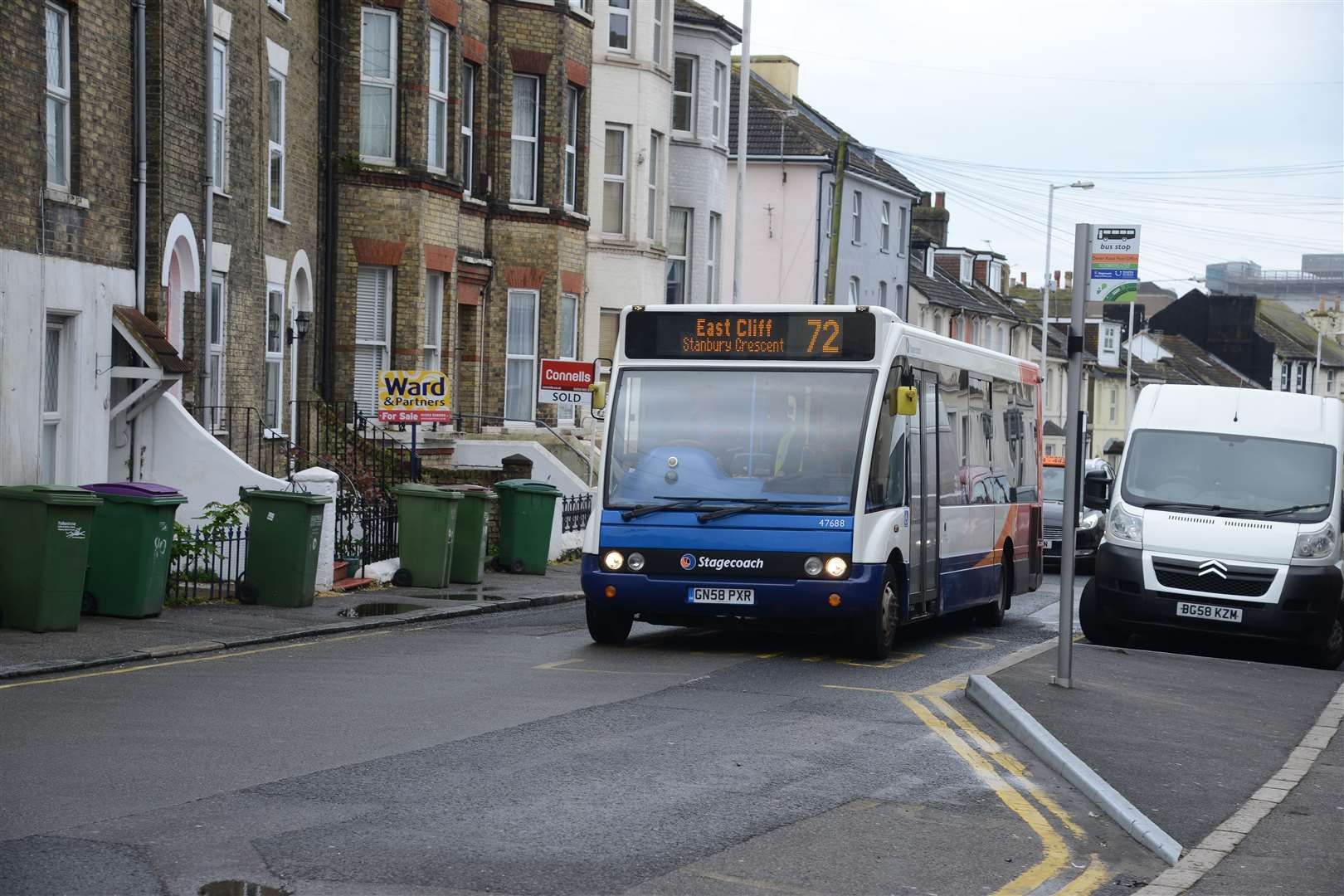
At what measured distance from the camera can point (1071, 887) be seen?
6867mm

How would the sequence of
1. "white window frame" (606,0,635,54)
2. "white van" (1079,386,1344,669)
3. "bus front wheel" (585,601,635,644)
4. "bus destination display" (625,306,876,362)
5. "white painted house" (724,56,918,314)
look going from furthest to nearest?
1. "white painted house" (724,56,918,314)
2. "white window frame" (606,0,635,54)
3. "white van" (1079,386,1344,669)
4. "bus front wheel" (585,601,635,644)
5. "bus destination display" (625,306,876,362)

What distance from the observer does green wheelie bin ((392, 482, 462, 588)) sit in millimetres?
19875

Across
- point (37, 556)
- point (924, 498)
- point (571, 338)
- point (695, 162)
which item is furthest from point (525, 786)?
point (695, 162)

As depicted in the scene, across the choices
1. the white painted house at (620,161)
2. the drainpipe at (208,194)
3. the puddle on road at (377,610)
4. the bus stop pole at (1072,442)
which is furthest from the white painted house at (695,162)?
the bus stop pole at (1072,442)

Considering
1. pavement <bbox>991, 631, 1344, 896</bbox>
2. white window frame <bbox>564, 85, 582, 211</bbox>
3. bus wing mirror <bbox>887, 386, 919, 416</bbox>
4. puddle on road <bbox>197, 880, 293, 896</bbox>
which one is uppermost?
white window frame <bbox>564, 85, 582, 211</bbox>

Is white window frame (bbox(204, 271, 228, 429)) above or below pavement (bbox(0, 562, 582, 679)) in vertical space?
above

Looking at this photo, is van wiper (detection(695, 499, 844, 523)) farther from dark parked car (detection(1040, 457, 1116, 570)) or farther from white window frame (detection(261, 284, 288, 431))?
dark parked car (detection(1040, 457, 1116, 570))

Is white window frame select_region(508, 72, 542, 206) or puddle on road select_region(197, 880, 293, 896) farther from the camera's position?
white window frame select_region(508, 72, 542, 206)

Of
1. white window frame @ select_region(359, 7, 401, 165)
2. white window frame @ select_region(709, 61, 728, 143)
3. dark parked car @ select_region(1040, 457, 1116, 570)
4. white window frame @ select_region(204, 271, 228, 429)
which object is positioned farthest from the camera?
white window frame @ select_region(709, 61, 728, 143)

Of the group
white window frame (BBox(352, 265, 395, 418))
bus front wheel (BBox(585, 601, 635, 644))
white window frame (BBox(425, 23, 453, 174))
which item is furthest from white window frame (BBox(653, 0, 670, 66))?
bus front wheel (BBox(585, 601, 635, 644))

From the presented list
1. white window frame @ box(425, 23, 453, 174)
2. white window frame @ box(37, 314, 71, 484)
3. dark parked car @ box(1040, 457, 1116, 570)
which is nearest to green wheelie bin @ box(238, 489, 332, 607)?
white window frame @ box(37, 314, 71, 484)

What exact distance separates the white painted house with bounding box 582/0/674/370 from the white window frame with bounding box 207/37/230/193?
13.7 m

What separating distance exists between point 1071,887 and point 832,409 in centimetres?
715

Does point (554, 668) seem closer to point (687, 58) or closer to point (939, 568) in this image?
point (939, 568)
